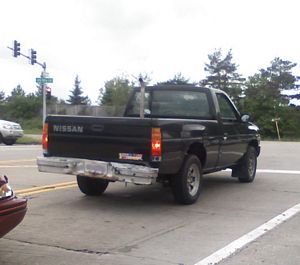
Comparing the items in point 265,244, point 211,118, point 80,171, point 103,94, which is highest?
point 103,94

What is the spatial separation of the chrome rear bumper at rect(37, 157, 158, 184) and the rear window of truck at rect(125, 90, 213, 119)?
241cm

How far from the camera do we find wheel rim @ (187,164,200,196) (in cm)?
856

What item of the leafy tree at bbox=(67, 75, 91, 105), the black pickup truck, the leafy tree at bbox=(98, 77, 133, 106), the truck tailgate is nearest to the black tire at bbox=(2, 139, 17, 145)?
the black pickup truck

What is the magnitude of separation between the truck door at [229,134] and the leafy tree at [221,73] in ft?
196

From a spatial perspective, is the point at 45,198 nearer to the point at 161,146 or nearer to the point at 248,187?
the point at 161,146

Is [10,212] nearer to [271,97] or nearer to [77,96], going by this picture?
[271,97]

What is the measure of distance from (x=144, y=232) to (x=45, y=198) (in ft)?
9.45

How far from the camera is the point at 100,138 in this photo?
7984 millimetres

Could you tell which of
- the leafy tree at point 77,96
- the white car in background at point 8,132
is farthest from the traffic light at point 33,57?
the leafy tree at point 77,96

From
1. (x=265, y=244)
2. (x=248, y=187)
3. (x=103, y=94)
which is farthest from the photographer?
(x=103, y=94)

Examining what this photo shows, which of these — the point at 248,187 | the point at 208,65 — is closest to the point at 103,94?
the point at 208,65

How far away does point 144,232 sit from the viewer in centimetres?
662

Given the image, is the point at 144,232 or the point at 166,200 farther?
the point at 166,200

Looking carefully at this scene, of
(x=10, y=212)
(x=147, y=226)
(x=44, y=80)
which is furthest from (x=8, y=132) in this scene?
(x=10, y=212)
